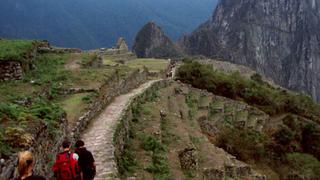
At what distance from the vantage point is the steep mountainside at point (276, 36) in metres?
128

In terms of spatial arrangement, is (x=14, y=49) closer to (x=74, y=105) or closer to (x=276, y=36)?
(x=74, y=105)

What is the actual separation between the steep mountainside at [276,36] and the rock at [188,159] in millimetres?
104168

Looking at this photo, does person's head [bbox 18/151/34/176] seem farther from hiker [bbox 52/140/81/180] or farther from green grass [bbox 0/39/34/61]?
green grass [bbox 0/39/34/61]

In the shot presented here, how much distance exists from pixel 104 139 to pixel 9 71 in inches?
236

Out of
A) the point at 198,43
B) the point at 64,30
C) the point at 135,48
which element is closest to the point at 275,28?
the point at 198,43

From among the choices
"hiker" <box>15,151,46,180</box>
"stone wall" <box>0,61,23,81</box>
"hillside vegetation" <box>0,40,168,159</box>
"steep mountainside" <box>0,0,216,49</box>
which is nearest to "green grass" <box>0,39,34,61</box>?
"hillside vegetation" <box>0,40,168,159</box>

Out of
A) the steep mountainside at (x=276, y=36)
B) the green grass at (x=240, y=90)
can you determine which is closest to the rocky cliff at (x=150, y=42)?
the steep mountainside at (x=276, y=36)

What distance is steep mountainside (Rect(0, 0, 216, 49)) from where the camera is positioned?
67.7 m

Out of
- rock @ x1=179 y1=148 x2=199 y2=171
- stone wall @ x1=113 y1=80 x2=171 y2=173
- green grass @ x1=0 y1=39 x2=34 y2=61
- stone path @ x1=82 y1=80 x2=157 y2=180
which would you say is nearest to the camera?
stone path @ x1=82 y1=80 x2=157 y2=180

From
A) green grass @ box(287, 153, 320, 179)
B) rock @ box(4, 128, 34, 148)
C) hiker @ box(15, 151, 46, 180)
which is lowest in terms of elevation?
green grass @ box(287, 153, 320, 179)

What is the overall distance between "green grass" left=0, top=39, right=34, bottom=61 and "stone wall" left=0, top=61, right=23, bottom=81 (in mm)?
214

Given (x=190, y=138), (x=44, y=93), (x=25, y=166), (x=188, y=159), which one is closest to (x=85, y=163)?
(x=25, y=166)

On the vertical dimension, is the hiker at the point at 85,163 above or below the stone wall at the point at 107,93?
below

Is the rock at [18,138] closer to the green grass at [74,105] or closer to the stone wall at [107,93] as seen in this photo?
the stone wall at [107,93]
